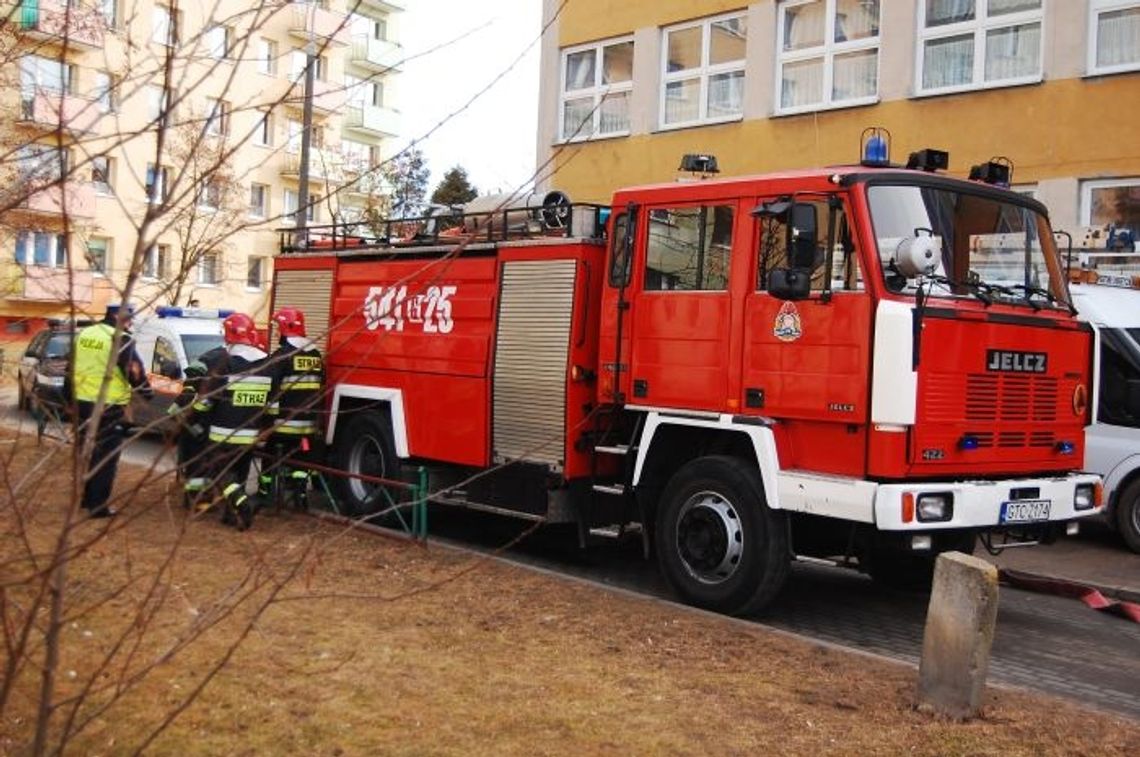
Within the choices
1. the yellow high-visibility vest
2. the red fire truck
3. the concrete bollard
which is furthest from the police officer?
the concrete bollard

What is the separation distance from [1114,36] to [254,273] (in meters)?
11.3

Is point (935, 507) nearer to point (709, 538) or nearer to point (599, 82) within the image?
point (709, 538)

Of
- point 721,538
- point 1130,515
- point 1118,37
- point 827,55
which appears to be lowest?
point 1130,515

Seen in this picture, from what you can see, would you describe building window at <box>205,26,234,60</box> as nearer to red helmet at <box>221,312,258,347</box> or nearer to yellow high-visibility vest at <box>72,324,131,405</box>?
yellow high-visibility vest at <box>72,324,131,405</box>

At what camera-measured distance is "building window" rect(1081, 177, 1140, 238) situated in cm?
1318

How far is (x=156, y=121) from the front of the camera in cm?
261

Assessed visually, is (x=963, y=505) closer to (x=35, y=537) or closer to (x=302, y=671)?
(x=302, y=671)

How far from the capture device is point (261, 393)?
7617 millimetres

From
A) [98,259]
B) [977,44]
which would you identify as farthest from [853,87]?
[98,259]

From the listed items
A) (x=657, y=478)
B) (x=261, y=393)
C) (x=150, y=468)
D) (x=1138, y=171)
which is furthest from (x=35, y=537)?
(x=1138, y=171)

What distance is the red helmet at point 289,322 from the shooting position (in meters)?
9.65

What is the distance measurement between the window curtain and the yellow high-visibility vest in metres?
12.1

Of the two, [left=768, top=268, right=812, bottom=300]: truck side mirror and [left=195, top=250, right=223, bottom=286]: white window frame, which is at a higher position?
[left=768, top=268, right=812, bottom=300]: truck side mirror

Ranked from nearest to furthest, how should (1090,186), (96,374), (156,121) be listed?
(156,121) < (96,374) < (1090,186)
